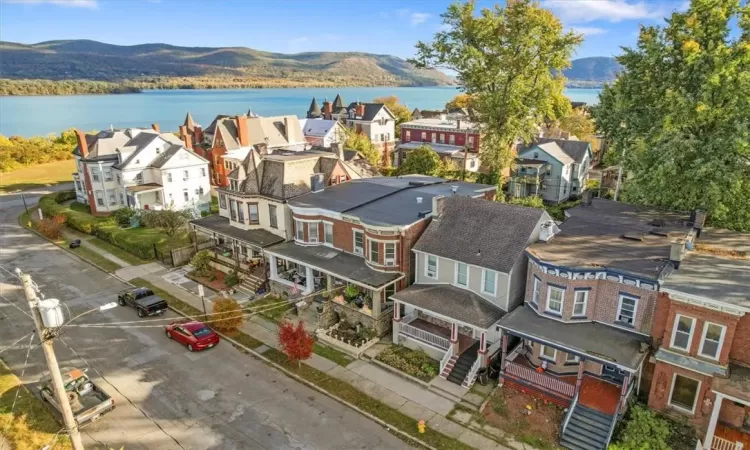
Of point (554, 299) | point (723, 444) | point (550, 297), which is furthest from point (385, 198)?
point (723, 444)

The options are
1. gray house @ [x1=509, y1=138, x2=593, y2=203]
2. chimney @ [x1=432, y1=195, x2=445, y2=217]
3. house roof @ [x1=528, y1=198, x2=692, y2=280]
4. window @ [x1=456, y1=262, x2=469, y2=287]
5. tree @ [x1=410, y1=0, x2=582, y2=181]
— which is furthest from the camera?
gray house @ [x1=509, y1=138, x2=593, y2=203]

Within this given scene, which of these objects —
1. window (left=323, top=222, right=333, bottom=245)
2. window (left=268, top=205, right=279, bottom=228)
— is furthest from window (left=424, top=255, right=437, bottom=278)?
window (left=268, top=205, right=279, bottom=228)

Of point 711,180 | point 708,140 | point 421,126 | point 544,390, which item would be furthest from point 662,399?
point 421,126

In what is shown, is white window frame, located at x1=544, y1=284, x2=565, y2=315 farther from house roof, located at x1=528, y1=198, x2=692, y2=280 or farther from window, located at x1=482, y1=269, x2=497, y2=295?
window, located at x1=482, y1=269, x2=497, y2=295

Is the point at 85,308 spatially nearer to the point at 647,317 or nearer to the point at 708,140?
the point at 647,317

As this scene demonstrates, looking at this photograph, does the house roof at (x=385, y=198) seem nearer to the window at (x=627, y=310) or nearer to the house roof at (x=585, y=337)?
the house roof at (x=585, y=337)

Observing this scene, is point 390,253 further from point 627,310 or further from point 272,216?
point 627,310
